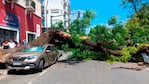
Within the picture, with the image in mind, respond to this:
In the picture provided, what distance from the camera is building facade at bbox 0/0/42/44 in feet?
97.6

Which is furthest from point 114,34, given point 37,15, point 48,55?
point 37,15

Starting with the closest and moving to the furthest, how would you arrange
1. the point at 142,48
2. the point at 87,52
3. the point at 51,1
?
the point at 142,48
the point at 87,52
the point at 51,1

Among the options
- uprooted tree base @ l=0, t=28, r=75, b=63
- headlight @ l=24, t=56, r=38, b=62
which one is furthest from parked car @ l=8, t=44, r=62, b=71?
uprooted tree base @ l=0, t=28, r=75, b=63

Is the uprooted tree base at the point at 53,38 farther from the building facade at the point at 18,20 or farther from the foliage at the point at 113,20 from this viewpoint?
the building facade at the point at 18,20

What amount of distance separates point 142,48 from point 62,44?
6.16 m

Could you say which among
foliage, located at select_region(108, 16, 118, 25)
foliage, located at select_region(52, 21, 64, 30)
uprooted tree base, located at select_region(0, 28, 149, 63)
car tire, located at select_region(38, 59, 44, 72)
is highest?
foliage, located at select_region(108, 16, 118, 25)

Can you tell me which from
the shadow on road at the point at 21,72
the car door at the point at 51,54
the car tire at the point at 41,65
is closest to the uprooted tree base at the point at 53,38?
the car door at the point at 51,54

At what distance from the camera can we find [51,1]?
8981cm

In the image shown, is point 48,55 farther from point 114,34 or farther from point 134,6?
point 134,6

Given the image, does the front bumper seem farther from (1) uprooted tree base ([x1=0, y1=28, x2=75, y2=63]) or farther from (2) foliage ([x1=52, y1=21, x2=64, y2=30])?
(2) foliage ([x1=52, y1=21, x2=64, y2=30])

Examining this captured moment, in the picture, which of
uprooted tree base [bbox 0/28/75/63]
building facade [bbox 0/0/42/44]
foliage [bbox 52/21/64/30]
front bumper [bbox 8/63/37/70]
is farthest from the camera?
building facade [bbox 0/0/42/44]

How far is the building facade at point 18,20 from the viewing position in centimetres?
2975

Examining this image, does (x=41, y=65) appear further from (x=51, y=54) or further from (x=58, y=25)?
(x=58, y=25)

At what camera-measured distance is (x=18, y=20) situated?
113ft
